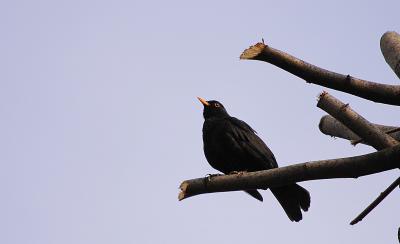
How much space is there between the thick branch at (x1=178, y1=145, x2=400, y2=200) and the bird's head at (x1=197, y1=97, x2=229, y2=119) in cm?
311

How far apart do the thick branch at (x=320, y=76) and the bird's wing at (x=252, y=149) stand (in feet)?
7.16

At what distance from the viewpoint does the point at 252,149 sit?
5.02m

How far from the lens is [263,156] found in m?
4.97

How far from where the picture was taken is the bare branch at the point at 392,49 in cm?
346

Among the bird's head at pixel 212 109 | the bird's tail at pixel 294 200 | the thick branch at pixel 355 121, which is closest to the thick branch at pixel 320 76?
the thick branch at pixel 355 121

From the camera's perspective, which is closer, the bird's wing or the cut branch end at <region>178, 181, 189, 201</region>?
the cut branch end at <region>178, 181, 189, 201</region>

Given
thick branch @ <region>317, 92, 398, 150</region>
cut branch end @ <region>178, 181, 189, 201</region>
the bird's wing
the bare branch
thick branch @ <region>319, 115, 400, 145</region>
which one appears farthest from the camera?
the bird's wing

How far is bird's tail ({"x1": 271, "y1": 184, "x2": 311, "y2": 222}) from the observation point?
422cm

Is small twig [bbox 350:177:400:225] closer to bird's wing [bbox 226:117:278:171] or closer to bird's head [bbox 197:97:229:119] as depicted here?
bird's wing [bbox 226:117:278:171]

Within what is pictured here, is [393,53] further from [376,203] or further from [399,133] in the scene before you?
[376,203]

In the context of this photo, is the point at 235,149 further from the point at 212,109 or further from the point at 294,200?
the point at 212,109

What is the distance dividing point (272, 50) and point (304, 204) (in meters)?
1.87

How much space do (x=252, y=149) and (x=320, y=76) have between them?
7.64ft

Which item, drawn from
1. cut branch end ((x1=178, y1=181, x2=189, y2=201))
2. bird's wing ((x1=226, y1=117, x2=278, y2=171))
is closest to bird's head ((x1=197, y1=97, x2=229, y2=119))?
bird's wing ((x1=226, y1=117, x2=278, y2=171))
